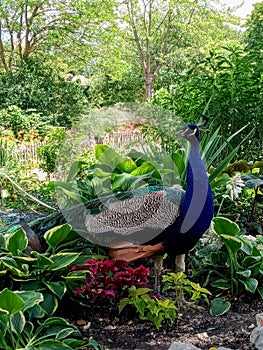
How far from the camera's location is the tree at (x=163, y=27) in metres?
17.9

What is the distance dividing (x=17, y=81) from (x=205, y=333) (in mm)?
12412

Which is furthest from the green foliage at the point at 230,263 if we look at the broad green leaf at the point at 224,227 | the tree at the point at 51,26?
the tree at the point at 51,26

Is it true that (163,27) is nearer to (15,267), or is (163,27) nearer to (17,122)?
(17,122)

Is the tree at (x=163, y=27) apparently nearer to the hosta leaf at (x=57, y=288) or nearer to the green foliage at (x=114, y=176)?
the green foliage at (x=114, y=176)

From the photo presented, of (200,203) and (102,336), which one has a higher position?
(200,203)

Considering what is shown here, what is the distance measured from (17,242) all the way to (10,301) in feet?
2.20

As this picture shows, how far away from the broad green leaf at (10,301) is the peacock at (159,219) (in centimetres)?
81

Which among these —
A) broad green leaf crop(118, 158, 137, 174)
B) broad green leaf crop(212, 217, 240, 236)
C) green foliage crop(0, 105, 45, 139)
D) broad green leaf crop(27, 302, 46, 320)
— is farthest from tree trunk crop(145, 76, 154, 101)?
broad green leaf crop(27, 302, 46, 320)

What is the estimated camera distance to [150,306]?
92.8 inches

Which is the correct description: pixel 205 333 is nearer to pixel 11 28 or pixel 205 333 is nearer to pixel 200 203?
pixel 200 203

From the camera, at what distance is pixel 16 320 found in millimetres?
2113

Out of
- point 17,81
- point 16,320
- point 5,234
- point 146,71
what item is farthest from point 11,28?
point 16,320

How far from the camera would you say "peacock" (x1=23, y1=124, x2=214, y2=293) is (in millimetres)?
2504

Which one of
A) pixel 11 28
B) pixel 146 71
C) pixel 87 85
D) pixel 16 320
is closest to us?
pixel 16 320
